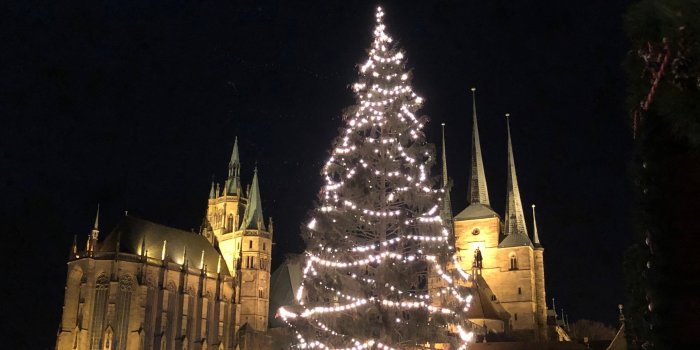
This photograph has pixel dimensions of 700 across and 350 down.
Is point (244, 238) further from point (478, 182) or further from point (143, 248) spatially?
point (478, 182)

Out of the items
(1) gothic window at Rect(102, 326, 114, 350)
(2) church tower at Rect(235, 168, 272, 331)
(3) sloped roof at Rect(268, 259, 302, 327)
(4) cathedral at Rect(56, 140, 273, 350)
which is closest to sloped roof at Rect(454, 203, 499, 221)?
(3) sloped roof at Rect(268, 259, 302, 327)

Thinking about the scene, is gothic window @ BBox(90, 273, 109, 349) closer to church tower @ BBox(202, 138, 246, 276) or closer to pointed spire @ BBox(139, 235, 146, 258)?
pointed spire @ BBox(139, 235, 146, 258)

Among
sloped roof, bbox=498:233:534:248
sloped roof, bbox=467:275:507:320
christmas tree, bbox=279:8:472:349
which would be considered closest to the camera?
christmas tree, bbox=279:8:472:349

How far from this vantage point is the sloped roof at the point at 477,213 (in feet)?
188

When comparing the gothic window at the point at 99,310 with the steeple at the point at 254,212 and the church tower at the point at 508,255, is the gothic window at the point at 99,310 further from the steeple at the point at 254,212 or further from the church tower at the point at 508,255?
the church tower at the point at 508,255

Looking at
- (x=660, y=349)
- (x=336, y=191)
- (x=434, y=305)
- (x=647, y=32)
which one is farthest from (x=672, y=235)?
(x=336, y=191)

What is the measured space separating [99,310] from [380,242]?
4455 centimetres

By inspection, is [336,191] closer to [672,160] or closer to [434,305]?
[434,305]

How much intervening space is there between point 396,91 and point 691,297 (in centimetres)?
1264

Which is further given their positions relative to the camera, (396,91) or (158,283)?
(158,283)

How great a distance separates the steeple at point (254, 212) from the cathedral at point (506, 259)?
1950 cm

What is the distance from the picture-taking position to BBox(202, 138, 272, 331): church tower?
6369cm

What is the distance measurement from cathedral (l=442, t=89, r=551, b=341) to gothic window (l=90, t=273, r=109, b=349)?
1108 inches

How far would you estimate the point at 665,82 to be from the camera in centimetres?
333
